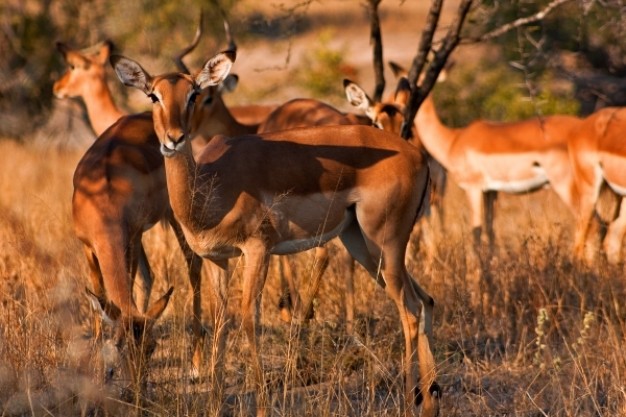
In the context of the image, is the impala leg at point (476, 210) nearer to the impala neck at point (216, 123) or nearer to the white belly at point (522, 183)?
the white belly at point (522, 183)

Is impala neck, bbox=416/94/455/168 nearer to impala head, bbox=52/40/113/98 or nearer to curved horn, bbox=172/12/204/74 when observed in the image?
curved horn, bbox=172/12/204/74

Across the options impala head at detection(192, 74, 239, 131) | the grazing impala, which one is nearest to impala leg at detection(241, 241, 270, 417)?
the grazing impala

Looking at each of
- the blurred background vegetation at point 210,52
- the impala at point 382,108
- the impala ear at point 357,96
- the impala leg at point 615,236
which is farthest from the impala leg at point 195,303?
the blurred background vegetation at point 210,52

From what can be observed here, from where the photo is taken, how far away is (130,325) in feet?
16.6

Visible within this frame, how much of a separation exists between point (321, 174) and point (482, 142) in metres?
5.55

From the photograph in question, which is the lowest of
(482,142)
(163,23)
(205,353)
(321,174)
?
(163,23)

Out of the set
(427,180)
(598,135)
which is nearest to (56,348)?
(427,180)

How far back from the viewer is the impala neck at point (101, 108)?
886 cm

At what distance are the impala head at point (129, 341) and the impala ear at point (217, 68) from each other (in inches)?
42.5

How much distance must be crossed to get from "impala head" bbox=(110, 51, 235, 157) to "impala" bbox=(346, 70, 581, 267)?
15.7 ft

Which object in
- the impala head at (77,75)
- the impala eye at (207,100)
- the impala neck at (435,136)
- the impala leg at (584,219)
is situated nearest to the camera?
the impala leg at (584,219)

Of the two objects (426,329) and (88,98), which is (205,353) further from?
(88,98)

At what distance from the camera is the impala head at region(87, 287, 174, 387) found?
16.5ft

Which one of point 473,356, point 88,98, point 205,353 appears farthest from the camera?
point 88,98
